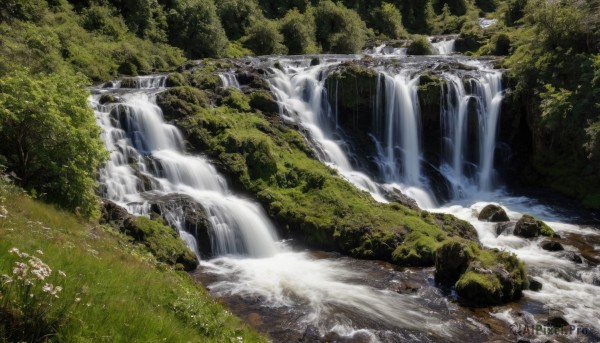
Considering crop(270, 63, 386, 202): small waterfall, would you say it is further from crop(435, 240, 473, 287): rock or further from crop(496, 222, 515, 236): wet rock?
A: crop(435, 240, 473, 287): rock

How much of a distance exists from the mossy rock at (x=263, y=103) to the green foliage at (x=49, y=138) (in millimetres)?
15118

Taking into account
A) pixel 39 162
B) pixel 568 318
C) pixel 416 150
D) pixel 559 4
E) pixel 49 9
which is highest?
pixel 49 9

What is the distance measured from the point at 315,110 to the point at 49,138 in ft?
64.3

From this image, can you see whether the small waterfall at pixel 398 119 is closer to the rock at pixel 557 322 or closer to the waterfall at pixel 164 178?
the waterfall at pixel 164 178

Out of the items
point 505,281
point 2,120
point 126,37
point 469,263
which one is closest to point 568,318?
point 505,281

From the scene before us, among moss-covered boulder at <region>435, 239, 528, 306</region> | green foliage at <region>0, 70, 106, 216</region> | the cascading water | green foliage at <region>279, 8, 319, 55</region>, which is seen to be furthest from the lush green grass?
green foliage at <region>279, 8, 319, 55</region>

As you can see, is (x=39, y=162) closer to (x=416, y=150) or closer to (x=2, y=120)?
(x=2, y=120)

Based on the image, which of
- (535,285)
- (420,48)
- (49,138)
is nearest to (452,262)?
(535,285)

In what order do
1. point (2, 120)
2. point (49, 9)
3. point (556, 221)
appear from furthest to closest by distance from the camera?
point (49, 9) < point (556, 221) < point (2, 120)

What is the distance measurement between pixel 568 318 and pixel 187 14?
4605cm

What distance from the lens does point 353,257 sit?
Answer: 1727 centimetres

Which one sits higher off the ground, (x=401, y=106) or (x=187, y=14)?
(x=187, y=14)

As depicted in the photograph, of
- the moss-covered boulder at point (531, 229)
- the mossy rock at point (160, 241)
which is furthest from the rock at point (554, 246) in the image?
the mossy rock at point (160, 241)

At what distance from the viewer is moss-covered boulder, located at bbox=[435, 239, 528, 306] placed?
44.6ft
